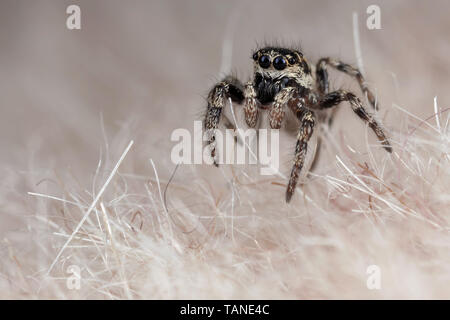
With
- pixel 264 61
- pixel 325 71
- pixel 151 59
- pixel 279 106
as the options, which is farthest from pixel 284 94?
pixel 151 59

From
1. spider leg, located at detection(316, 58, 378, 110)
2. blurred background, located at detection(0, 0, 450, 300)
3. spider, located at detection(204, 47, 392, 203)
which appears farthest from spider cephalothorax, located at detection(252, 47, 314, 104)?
blurred background, located at detection(0, 0, 450, 300)

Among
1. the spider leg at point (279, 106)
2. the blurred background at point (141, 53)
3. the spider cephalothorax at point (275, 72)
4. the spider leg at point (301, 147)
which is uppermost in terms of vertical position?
the blurred background at point (141, 53)

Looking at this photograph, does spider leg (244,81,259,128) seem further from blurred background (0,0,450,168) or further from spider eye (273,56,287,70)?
blurred background (0,0,450,168)

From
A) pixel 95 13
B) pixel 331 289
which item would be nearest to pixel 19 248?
pixel 331 289

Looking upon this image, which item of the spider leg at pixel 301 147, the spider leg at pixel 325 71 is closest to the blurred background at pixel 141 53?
the spider leg at pixel 325 71

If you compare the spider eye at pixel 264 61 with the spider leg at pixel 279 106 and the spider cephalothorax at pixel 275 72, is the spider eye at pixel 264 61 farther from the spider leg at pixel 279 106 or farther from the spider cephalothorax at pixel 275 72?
the spider leg at pixel 279 106
